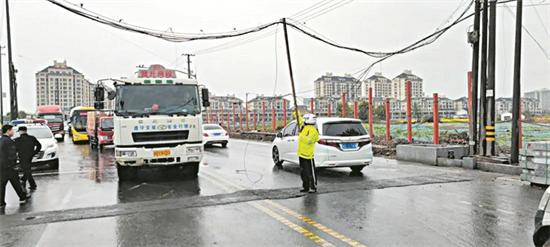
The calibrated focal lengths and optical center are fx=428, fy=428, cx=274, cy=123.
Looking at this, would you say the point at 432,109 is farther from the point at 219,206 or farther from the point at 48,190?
the point at 48,190

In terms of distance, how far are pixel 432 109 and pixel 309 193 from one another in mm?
8710

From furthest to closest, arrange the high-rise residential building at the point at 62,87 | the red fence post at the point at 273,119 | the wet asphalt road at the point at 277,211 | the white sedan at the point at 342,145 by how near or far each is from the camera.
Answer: the high-rise residential building at the point at 62,87 < the red fence post at the point at 273,119 < the white sedan at the point at 342,145 < the wet asphalt road at the point at 277,211

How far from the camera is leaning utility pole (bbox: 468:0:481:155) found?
1347cm

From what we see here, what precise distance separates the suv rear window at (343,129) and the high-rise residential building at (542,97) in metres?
5.71

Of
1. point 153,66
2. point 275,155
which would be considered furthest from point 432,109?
point 153,66

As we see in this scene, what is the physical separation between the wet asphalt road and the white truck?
2.34 feet

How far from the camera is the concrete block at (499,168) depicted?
11.4 m

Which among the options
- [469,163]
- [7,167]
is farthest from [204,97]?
[469,163]

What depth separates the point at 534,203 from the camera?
25.2 feet

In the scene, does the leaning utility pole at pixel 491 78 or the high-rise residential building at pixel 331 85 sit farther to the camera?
the high-rise residential building at pixel 331 85

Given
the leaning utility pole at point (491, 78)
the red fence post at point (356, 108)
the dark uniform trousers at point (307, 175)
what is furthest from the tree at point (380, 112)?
the dark uniform trousers at point (307, 175)

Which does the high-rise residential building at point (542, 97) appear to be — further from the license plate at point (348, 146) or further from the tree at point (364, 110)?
the tree at point (364, 110)

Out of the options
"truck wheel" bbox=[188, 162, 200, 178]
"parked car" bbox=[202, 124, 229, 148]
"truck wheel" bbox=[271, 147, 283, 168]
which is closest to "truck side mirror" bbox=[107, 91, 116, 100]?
"truck wheel" bbox=[188, 162, 200, 178]

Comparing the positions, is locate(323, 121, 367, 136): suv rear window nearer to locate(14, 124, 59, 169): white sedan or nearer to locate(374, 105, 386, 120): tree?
locate(374, 105, 386, 120): tree
